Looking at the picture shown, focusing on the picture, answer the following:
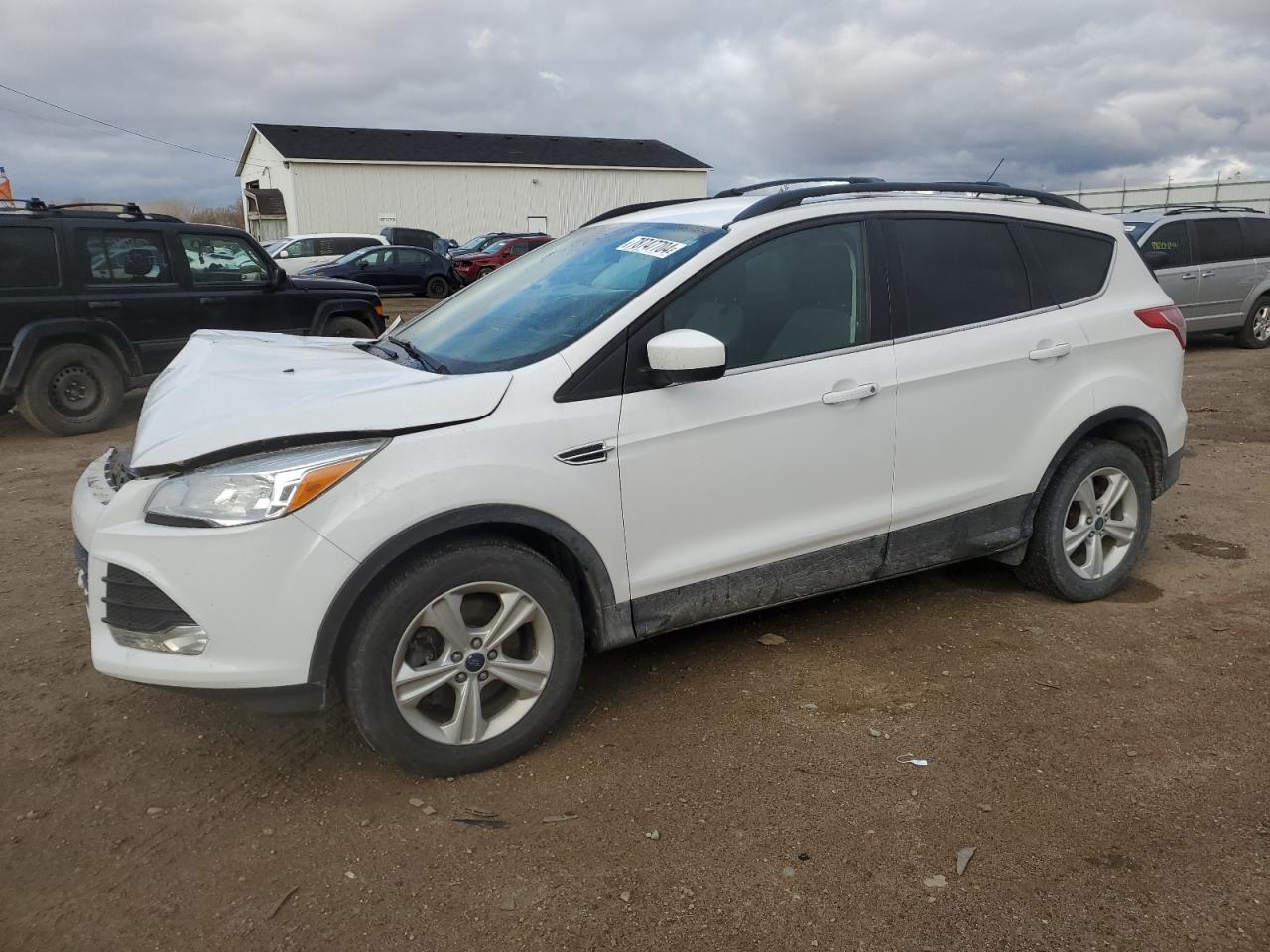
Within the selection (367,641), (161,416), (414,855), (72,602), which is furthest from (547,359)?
(72,602)

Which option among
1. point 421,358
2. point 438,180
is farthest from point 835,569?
point 438,180

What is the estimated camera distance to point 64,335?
28.0 feet

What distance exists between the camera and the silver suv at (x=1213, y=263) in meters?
12.0

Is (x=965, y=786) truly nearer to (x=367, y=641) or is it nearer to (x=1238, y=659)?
(x=1238, y=659)

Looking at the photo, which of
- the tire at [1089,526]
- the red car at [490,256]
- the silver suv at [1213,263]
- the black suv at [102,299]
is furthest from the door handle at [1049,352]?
the red car at [490,256]

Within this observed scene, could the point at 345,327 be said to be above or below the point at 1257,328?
above

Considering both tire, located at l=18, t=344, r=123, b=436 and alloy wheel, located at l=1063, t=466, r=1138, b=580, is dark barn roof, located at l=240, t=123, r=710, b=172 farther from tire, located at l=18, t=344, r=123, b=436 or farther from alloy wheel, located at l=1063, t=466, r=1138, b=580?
alloy wheel, located at l=1063, t=466, r=1138, b=580

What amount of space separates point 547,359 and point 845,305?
48.7 inches

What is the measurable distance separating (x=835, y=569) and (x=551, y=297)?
4.96 feet

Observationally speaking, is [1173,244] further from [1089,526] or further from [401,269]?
[401,269]

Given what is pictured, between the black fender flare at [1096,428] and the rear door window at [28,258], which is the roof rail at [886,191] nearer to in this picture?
the black fender flare at [1096,428]

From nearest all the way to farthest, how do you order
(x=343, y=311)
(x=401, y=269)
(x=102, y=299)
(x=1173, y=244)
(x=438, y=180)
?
1. (x=102, y=299)
2. (x=343, y=311)
3. (x=1173, y=244)
4. (x=401, y=269)
5. (x=438, y=180)

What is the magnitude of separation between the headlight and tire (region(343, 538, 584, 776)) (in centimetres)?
37

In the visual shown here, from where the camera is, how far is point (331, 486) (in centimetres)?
279
